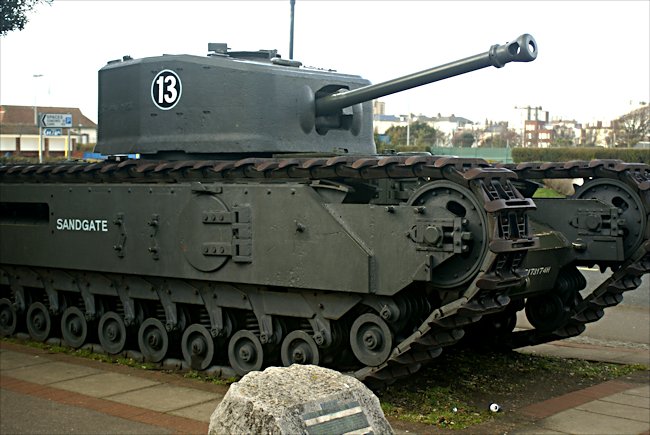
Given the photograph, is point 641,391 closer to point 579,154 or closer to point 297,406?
point 297,406

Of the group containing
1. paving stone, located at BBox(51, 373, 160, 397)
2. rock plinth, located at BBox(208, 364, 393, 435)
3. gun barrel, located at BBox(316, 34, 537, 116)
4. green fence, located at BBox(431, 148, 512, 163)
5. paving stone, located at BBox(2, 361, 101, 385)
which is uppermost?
gun barrel, located at BBox(316, 34, 537, 116)

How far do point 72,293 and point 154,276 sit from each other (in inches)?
79.0

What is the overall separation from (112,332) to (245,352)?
7.59 ft

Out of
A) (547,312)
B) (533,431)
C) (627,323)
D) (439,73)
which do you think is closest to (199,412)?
(533,431)

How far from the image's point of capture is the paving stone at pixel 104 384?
10359 millimetres

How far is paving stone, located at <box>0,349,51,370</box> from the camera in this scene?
11781mm

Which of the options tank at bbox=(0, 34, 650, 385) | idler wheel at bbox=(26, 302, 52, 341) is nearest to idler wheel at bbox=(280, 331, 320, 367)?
tank at bbox=(0, 34, 650, 385)

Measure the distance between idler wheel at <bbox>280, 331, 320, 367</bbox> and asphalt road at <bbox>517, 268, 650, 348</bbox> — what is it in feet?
19.3

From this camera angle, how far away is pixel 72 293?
43.5 ft

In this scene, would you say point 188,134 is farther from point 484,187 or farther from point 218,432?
point 218,432

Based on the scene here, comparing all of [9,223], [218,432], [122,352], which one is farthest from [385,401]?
[9,223]

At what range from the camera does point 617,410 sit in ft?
32.7

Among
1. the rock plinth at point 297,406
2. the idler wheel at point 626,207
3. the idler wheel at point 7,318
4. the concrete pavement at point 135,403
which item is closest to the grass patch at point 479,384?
the concrete pavement at point 135,403

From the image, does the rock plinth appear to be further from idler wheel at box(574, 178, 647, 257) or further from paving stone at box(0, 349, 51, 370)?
paving stone at box(0, 349, 51, 370)
